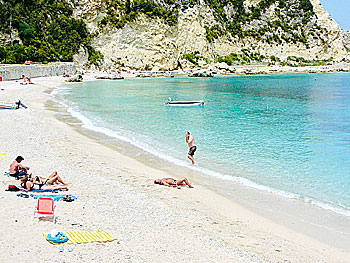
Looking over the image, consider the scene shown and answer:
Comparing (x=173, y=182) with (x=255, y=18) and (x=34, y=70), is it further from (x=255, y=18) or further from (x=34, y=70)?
(x=255, y=18)

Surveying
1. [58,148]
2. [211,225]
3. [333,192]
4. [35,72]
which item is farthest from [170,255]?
[35,72]

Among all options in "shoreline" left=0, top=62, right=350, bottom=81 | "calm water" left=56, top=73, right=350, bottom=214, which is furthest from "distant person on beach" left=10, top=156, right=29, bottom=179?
"shoreline" left=0, top=62, right=350, bottom=81

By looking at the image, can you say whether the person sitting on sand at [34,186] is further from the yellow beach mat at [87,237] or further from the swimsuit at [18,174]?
the yellow beach mat at [87,237]

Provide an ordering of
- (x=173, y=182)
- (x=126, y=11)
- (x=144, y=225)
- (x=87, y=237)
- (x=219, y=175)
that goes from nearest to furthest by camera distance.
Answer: (x=87, y=237) → (x=144, y=225) → (x=173, y=182) → (x=219, y=175) → (x=126, y=11)

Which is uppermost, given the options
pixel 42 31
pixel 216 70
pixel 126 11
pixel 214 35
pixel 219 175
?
pixel 126 11

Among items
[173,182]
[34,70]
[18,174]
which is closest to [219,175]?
[173,182]

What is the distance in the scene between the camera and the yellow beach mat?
20.0 feet

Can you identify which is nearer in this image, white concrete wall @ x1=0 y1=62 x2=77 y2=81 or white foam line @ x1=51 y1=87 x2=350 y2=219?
white foam line @ x1=51 y1=87 x2=350 y2=219

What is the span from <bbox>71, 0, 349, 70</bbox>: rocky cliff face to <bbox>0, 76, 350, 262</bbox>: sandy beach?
79.2 m

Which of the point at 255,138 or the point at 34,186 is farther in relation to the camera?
the point at 255,138

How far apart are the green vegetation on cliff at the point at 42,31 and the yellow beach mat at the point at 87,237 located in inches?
2553

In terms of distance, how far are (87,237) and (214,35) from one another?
104m

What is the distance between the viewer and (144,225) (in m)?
7.15

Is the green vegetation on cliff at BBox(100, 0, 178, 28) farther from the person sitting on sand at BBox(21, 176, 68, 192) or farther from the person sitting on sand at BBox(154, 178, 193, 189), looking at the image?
the person sitting on sand at BBox(21, 176, 68, 192)
